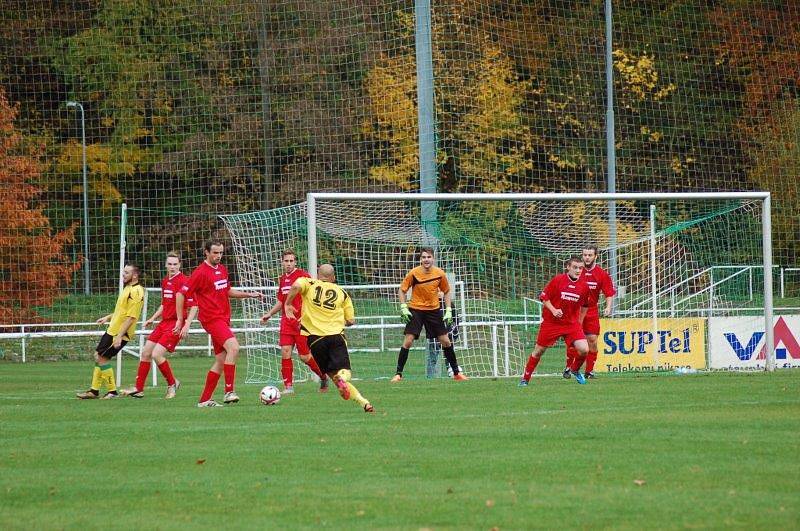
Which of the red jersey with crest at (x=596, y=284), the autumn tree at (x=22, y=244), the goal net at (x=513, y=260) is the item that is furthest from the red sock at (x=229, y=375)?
the autumn tree at (x=22, y=244)

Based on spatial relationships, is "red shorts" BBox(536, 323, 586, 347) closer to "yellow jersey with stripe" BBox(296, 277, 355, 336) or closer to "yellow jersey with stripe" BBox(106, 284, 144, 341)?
"yellow jersey with stripe" BBox(296, 277, 355, 336)

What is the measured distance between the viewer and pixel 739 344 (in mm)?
21391

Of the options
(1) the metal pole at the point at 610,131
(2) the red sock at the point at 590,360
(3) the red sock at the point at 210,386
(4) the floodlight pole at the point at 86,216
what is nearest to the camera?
(3) the red sock at the point at 210,386

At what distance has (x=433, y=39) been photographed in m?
25.0

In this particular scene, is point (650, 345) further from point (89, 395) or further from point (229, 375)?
point (89, 395)

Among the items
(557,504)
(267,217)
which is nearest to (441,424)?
(557,504)

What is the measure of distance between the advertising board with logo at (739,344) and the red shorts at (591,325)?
2628mm

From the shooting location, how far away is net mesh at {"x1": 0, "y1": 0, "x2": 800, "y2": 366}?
2766 centimetres

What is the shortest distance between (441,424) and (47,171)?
26.2m

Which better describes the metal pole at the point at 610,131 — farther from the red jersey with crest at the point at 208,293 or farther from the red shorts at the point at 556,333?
the red jersey with crest at the point at 208,293

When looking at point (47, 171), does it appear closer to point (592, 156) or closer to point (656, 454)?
point (592, 156)

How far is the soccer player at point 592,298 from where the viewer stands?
19344 millimetres

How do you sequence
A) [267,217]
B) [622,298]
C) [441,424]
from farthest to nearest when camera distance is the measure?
[622,298]
[267,217]
[441,424]

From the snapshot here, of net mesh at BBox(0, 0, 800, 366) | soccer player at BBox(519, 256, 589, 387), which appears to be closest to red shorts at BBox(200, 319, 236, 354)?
soccer player at BBox(519, 256, 589, 387)
